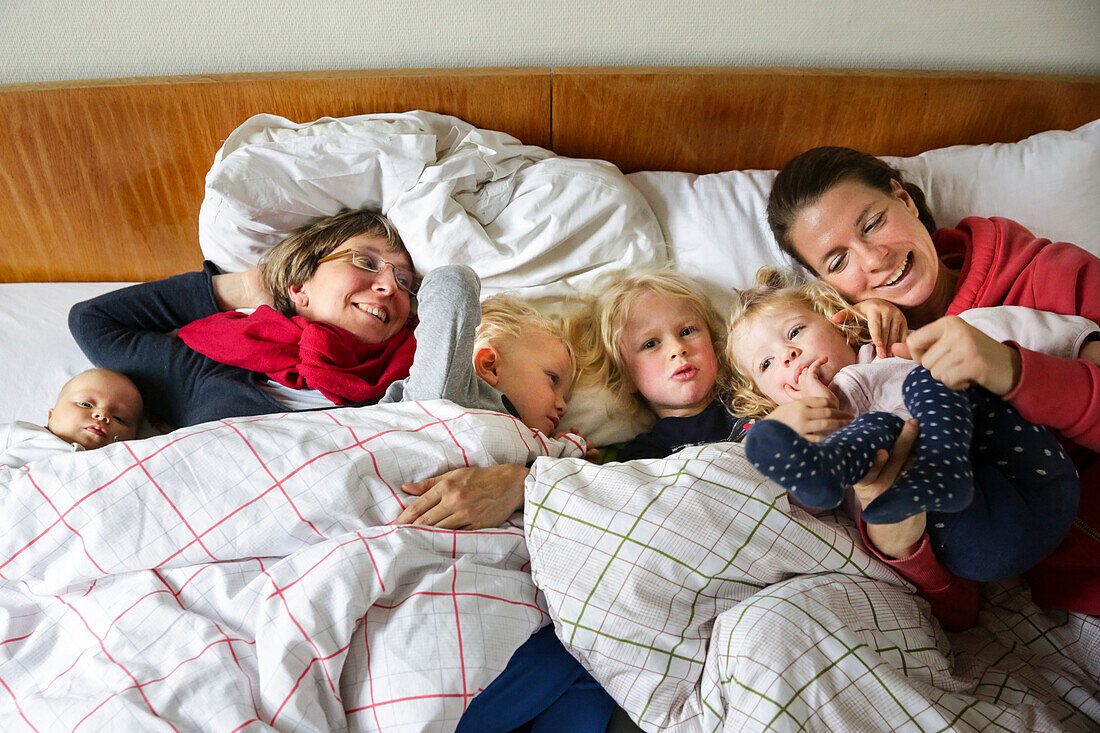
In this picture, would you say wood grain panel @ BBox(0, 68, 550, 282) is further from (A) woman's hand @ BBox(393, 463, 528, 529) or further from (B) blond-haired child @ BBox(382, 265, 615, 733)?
(A) woman's hand @ BBox(393, 463, 528, 529)

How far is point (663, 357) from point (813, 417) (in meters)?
0.35

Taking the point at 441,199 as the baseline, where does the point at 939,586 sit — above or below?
below

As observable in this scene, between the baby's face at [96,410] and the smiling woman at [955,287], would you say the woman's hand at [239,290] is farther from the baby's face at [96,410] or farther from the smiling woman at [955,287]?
the smiling woman at [955,287]

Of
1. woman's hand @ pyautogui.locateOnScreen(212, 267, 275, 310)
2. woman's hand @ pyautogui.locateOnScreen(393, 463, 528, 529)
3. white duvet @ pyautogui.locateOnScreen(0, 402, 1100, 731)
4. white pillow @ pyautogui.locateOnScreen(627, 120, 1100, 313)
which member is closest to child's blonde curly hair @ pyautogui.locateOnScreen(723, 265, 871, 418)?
white pillow @ pyautogui.locateOnScreen(627, 120, 1100, 313)

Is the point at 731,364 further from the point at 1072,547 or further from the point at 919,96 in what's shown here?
the point at 919,96

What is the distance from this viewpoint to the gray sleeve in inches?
40.7

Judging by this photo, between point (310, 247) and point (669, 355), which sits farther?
point (310, 247)

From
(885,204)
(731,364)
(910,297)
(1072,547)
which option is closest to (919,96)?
(885,204)

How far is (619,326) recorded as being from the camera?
4.12 ft

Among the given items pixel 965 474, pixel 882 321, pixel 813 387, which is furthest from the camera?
pixel 882 321

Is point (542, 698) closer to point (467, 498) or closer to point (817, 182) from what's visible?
point (467, 498)

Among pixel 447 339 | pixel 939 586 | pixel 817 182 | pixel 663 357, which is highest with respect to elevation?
pixel 817 182

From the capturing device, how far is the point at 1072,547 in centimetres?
91

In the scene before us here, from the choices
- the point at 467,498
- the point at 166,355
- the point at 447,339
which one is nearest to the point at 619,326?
the point at 447,339
